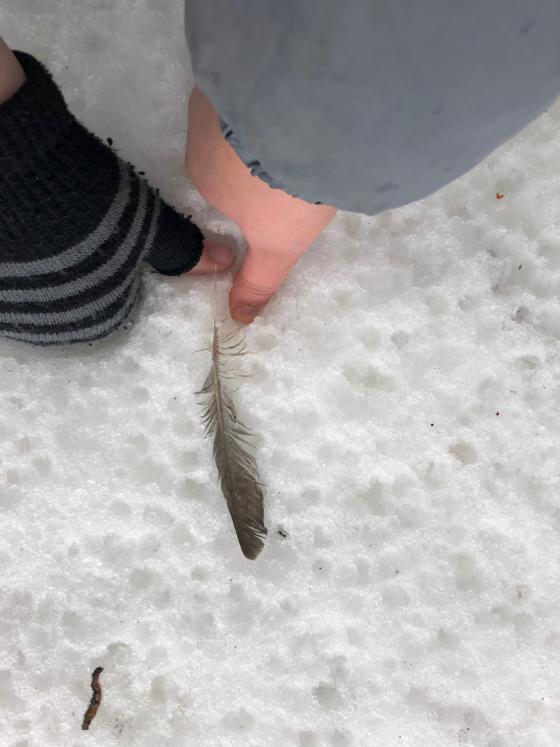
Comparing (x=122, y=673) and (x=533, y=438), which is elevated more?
(x=533, y=438)

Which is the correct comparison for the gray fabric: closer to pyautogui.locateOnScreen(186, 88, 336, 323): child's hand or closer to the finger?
pyautogui.locateOnScreen(186, 88, 336, 323): child's hand

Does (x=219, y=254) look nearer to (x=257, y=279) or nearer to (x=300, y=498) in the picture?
(x=257, y=279)

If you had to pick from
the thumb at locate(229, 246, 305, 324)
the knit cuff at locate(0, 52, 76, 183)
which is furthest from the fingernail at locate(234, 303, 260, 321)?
the knit cuff at locate(0, 52, 76, 183)

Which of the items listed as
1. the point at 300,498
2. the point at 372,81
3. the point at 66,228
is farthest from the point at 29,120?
the point at 300,498

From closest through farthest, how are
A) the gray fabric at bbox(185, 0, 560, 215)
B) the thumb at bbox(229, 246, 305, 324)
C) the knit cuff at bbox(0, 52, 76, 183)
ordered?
the gray fabric at bbox(185, 0, 560, 215) → the knit cuff at bbox(0, 52, 76, 183) → the thumb at bbox(229, 246, 305, 324)

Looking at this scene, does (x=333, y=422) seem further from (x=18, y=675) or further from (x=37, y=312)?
(x=18, y=675)

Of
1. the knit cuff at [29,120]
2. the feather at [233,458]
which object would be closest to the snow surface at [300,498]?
the feather at [233,458]

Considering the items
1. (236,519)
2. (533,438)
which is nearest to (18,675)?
(236,519)

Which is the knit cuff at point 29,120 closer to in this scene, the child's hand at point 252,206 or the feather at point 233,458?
the child's hand at point 252,206
